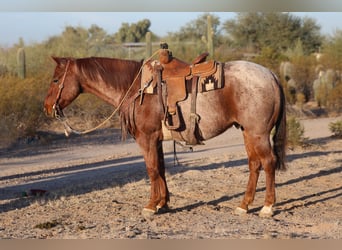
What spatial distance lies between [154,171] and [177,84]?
3.64ft

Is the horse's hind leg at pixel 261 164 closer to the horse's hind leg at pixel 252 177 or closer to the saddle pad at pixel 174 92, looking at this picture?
the horse's hind leg at pixel 252 177

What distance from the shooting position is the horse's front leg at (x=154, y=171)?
6.57 meters

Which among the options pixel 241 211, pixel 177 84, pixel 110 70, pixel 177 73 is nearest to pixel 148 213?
pixel 241 211

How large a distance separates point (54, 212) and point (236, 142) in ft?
29.6

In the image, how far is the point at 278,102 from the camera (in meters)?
6.55

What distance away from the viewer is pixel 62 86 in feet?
22.1

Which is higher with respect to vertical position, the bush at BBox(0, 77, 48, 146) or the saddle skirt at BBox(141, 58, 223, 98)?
the saddle skirt at BBox(141, 58, 223, 98)

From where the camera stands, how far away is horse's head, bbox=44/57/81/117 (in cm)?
673

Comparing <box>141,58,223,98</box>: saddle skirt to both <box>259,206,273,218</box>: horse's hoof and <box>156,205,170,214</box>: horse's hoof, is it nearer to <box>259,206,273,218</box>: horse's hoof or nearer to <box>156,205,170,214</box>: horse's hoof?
<box>156,205,170,214</box>: horse's hoof

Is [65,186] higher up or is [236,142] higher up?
[65,186]

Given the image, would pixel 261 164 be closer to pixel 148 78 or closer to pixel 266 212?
pixel 266 212

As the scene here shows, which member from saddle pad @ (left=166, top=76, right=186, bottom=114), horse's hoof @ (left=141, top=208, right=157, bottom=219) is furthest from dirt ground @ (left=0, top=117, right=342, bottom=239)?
saddle pad @ (left=166, top=76, right=186, bottom=114)

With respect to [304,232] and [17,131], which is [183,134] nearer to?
[304,232]
